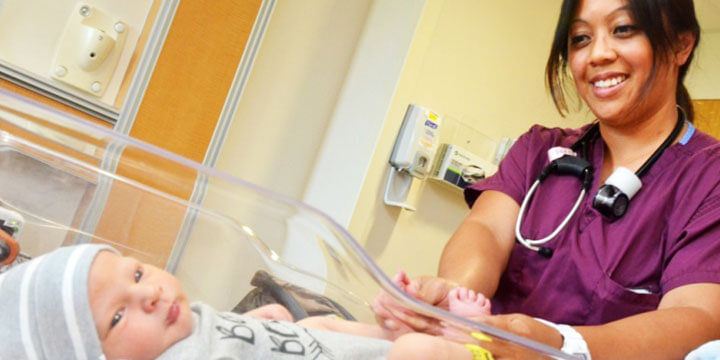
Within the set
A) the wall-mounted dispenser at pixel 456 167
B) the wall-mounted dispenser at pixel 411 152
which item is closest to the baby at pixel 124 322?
the wall-mounted dispenser at pixel 411 152

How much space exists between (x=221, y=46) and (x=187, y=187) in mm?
1272

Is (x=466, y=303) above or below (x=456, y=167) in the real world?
below

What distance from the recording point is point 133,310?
630 millimetres

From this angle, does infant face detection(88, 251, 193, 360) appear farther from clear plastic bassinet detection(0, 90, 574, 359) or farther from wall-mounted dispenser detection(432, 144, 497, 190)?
wall-mounted dispenser detection(432, 144, 497, 190)

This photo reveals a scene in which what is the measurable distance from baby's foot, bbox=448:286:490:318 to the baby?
0.78ft

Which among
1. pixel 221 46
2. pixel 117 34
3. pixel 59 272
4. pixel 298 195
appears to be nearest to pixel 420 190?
pixel 298 195

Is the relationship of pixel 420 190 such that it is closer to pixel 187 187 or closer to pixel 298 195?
pixel 298 195

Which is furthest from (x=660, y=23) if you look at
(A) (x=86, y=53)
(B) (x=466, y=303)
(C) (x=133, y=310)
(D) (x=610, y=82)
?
(A) (x=86, y=53)

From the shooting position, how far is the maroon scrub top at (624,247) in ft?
4.15

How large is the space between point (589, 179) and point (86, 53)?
1222 mm

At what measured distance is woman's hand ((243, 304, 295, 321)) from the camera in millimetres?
699

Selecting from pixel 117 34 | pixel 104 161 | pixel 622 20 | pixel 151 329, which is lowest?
pixel 151 329

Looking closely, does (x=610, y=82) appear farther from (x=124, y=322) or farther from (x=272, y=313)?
(x=124, y=322)

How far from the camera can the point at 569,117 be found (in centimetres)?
344
